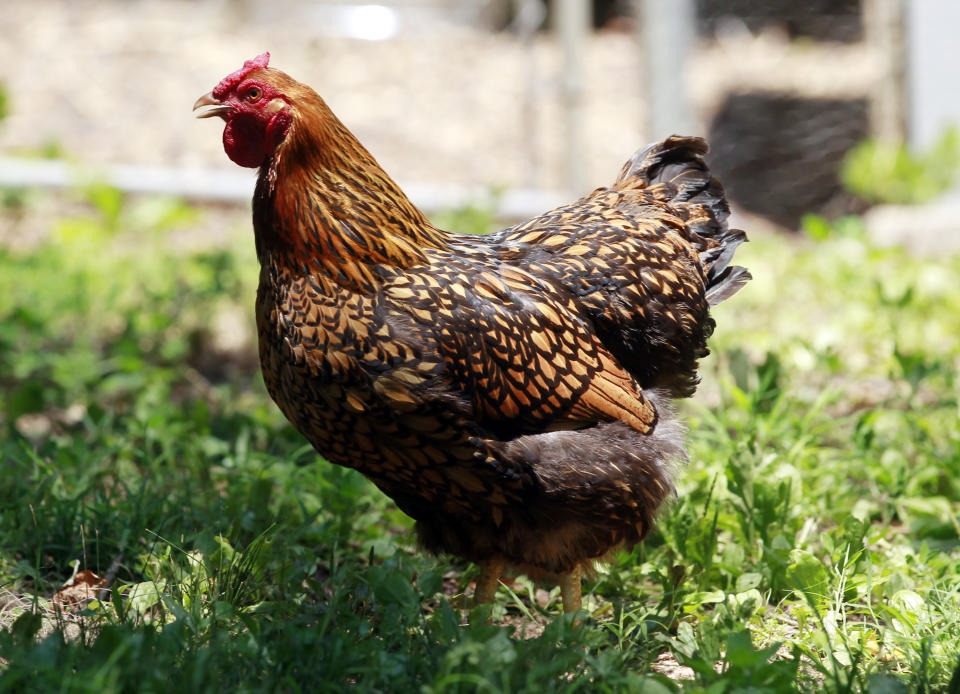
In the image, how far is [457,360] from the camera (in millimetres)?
→ 2281

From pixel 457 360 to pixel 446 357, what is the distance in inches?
1.3

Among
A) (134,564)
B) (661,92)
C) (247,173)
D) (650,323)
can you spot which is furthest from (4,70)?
(650,323)

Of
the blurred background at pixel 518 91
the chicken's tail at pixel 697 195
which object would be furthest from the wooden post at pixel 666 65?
the chicken's tail at pixel 697 195

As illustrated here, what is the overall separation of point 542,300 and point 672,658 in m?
1.01

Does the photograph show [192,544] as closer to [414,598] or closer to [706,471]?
[414,598]

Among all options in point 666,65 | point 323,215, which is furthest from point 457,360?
point 666,65

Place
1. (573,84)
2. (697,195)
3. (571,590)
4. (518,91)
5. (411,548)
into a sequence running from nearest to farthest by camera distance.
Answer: (571,590)
(411,548)
(697,195)
(573,84)
(518,91)

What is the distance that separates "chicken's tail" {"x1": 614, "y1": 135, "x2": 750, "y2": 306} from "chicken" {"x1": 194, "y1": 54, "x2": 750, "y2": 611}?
0.44m

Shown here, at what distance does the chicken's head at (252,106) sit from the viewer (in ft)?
7.64

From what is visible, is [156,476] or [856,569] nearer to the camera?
[856,569]

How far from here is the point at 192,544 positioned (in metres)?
2.53

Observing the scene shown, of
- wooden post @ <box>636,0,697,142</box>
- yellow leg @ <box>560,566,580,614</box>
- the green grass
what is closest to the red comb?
the green grass

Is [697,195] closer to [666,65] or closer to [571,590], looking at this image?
[571,590]

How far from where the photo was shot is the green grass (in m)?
1.98
